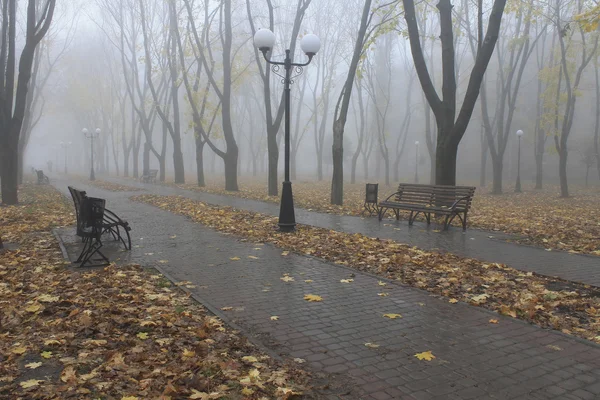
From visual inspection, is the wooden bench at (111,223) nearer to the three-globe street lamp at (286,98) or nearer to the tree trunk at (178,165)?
the three-globe street lamp at (286,98)

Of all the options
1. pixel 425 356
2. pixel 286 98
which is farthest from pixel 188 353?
pixel 286 98

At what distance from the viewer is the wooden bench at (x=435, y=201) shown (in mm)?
10179

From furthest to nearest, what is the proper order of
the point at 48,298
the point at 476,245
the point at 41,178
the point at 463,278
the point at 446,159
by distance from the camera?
the point at 41,178 < the point at 446,159 < the point at 476,245 < the point at 463,278 < the point at 48,298

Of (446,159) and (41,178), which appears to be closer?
(446,159)

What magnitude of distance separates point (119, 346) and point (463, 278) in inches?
165

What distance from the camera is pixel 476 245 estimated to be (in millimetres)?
8555

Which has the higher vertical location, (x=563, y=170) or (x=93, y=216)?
(x=563, y=170)

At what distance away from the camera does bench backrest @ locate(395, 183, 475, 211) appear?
1027 cm

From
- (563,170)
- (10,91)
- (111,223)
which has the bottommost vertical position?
(111,223)

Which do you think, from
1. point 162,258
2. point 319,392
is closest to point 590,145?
point 162,258

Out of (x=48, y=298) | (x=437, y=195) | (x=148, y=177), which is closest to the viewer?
(x=48, y=298)

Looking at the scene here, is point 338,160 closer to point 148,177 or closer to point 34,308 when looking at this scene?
point 34,308

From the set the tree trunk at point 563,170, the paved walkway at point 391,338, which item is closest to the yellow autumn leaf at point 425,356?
the paved walkway at point 391,338

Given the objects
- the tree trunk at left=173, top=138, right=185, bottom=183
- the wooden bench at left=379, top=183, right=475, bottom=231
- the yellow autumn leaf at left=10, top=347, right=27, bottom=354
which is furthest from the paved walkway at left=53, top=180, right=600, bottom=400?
the tree trunk at left=173, top=138, right=185, bottom=183
